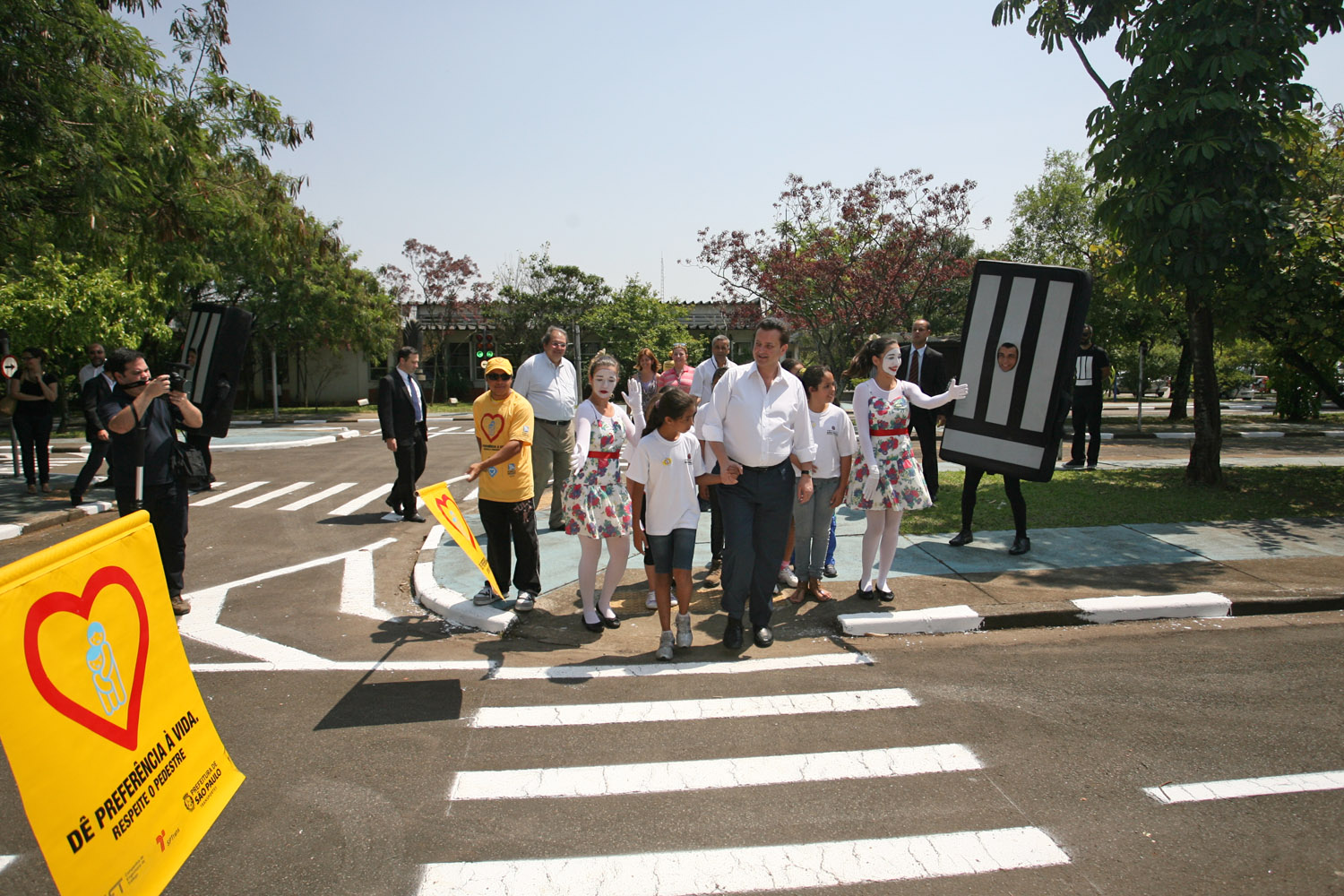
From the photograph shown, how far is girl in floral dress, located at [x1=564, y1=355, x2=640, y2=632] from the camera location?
19.0ft

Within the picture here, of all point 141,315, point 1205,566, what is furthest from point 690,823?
point 141,315

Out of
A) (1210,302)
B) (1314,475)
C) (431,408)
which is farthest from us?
(431,408)

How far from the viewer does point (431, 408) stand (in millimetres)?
36531

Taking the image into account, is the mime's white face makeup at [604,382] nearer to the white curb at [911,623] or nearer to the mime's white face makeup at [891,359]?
the mime's white face makeup at [891,359]

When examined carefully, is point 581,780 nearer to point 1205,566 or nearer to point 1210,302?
point 1205,566

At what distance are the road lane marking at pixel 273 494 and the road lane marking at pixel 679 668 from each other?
25.6ft

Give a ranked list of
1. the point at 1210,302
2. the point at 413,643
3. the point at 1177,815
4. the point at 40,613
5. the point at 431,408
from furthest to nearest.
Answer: the point at 431,408
the point at 1210,302
the point at 413,643
the point at 1177,815
the point at 40,613

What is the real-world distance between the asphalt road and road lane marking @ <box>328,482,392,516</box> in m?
4.85

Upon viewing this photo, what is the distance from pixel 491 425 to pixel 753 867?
3896mm

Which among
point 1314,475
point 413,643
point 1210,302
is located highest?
point 1210,302

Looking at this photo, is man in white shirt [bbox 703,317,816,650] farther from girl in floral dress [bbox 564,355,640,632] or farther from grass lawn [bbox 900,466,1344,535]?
grass lawn [bbox 900,466,1344,535]

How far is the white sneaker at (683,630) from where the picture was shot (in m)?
5.50

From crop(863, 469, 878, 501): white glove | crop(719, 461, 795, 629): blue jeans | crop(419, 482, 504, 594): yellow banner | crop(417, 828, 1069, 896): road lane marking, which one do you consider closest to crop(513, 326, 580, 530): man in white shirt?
crop(419, 482, 504, 594): yellow banner

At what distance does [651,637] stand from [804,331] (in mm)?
17311
